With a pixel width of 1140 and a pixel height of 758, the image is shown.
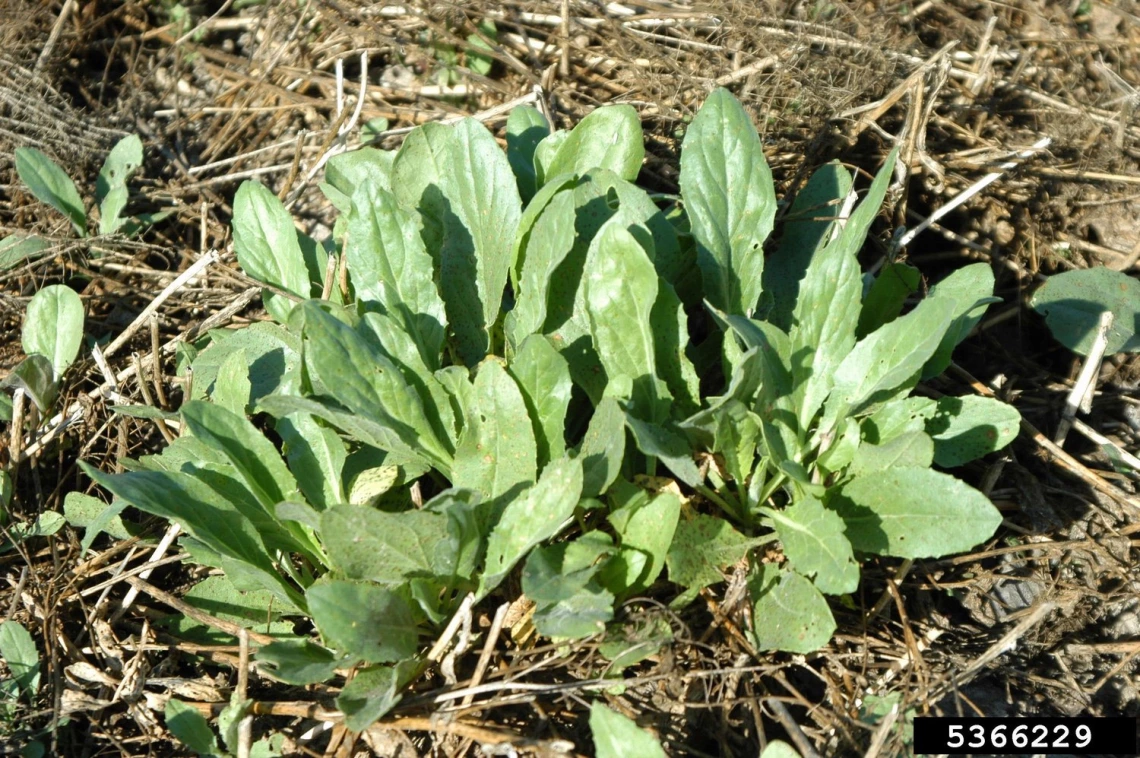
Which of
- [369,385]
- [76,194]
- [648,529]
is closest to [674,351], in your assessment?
[648,529]

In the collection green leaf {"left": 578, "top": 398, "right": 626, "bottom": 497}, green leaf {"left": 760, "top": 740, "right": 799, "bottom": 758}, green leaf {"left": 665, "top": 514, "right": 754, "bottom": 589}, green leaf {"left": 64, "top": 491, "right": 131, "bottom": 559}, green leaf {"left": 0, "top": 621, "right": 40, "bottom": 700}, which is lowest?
green leaf {"left": 0, "top": 621, "right": 40, "bottom": 700}

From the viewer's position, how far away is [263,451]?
6.61 feet

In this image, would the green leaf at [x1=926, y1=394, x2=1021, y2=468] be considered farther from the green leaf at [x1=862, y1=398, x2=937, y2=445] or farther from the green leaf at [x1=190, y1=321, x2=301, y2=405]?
the green leaf at [x1=190, y1=321, x2=301, y2=405]

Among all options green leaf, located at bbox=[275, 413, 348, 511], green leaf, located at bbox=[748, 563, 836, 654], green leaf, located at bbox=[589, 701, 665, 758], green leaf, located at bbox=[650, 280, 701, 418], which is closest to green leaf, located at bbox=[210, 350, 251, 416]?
green leaf, located at bbox=[275, 413, 348, 511]

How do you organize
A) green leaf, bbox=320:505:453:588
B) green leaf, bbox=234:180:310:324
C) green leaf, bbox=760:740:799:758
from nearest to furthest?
green leaf, bbox=760:740:799:758
green leaf, bbox=320:505:453:588
green leaf, bbox=234:180:310:324

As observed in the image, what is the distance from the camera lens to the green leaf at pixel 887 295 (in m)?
2.21

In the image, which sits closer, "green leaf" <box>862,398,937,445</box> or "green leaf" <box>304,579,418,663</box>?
"green leaf" <box>304,579,418,663</box>

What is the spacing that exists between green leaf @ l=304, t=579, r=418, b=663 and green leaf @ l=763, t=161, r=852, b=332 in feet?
3.74

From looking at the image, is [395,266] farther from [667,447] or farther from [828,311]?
[828,311]

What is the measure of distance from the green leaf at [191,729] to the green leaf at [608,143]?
1361 mm

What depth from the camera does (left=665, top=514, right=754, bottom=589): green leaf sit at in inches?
72.1

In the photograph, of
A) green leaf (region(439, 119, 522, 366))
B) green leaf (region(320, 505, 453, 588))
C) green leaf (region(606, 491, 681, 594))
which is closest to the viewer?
green leaf (region(320, 505, 453, 588))

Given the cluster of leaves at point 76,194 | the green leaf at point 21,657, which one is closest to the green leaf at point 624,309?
the green leaf at point 21,657

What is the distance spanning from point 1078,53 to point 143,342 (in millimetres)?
2966
